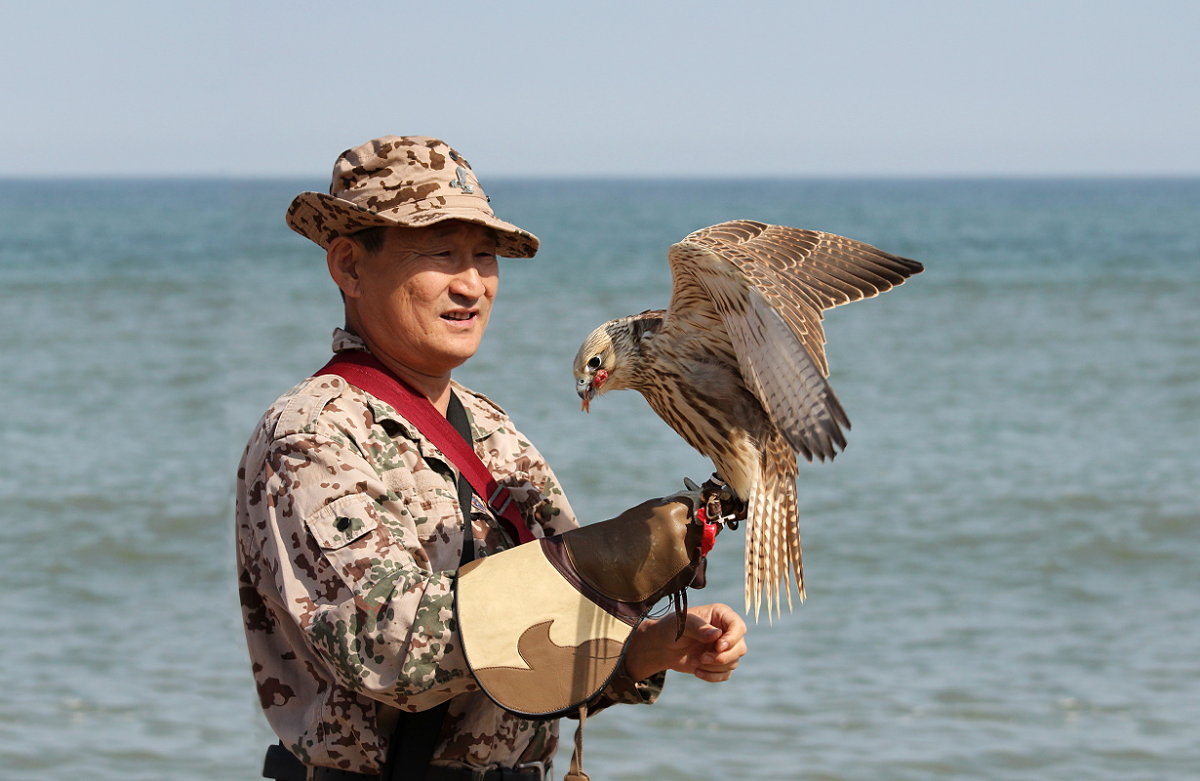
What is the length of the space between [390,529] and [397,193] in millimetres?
604

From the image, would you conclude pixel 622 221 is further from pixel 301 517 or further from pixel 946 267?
pixel 301 517

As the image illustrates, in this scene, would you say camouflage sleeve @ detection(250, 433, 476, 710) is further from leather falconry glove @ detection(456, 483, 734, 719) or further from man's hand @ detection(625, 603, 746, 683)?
man's hand @ detection(625, 603, 746, 683)

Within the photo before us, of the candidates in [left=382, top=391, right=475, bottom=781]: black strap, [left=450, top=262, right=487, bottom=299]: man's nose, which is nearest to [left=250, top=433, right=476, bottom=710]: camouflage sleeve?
[left=382, top=391, right=475, bottom=781]: black strap

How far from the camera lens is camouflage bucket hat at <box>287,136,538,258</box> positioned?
2.41m

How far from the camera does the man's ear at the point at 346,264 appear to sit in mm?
2535

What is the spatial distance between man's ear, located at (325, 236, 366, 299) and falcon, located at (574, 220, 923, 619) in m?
0.78

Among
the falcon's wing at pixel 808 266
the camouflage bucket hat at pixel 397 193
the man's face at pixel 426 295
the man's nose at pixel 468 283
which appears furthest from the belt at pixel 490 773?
the falcon's wing at pixel 808 266

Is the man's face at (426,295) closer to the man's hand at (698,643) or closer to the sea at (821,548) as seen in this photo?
the man's hand at (698,643)

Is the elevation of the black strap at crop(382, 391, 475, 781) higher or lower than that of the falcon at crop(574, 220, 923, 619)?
lower

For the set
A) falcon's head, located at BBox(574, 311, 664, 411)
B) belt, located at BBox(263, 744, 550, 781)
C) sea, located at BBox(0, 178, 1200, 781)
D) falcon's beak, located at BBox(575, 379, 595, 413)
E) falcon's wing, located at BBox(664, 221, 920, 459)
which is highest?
falcon's wing, located at BBox(664, 221, 920, 459)

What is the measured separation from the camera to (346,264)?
256 cm

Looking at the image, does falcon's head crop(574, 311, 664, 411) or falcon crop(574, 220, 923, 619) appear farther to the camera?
falcon's head crop(574, 311, 664, 411)

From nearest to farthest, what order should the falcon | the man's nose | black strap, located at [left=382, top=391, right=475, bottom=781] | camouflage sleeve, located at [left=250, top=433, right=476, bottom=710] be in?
camouflage sleeve, located at [left=250, top=433, right=476, bottom=710] < black strap, located at [left=382, top=391, right=475, bottom=781] < the man's nose < the falcon

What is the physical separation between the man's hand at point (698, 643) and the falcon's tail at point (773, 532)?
935 millimetres
